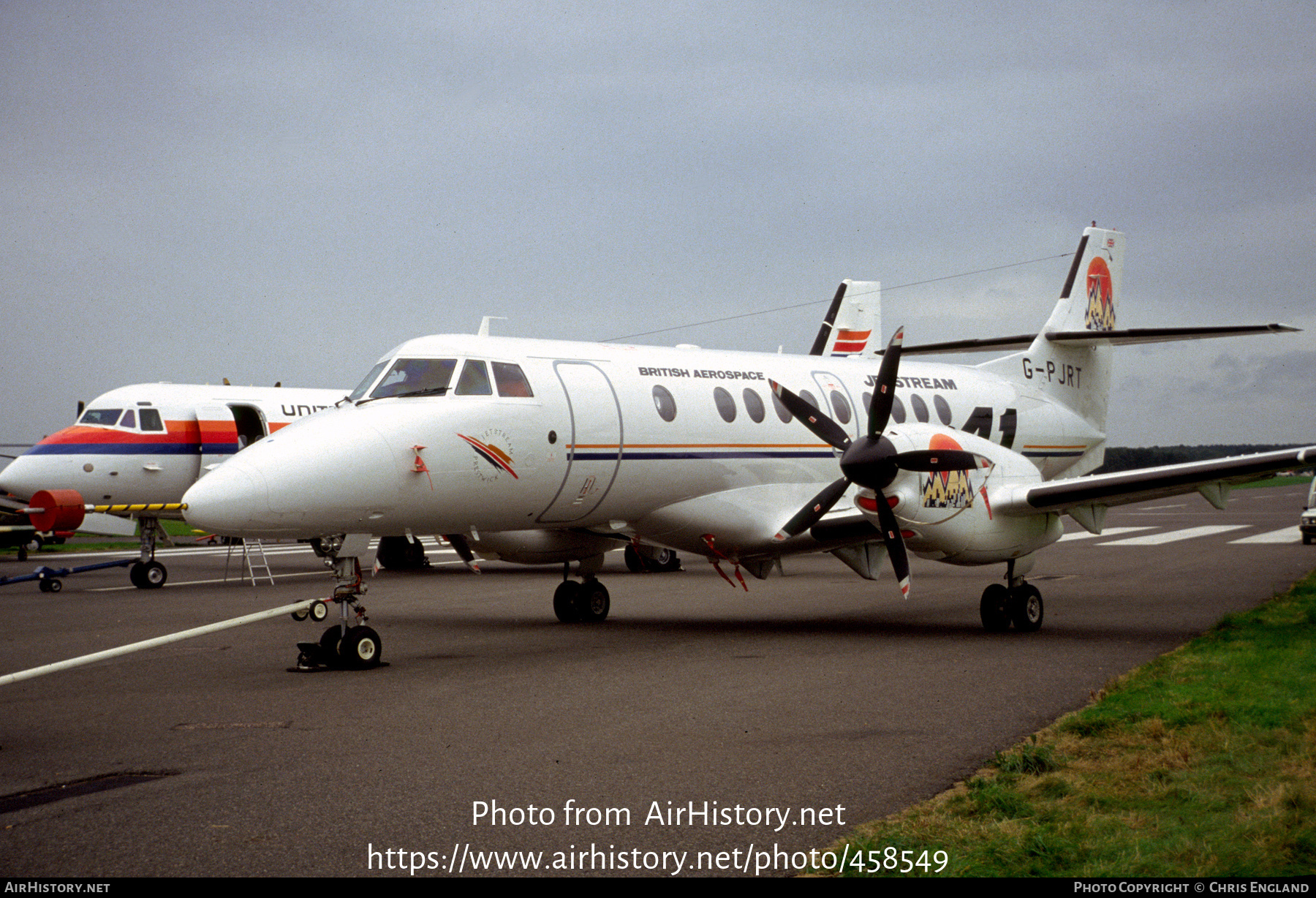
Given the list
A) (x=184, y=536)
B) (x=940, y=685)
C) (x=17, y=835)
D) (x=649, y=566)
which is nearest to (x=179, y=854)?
(x=17, y=835)

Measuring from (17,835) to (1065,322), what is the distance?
16.8 m

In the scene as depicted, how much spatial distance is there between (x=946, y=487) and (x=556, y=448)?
4.12 meters

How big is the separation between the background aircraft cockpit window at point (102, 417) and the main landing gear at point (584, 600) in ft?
37.7

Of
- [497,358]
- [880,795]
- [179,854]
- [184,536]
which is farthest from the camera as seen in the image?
[184,536]

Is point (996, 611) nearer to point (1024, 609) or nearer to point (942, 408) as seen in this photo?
point (1024, 609)

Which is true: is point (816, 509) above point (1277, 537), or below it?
above

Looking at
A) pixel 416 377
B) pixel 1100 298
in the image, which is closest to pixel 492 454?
pixel 416 377

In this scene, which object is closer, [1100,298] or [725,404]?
[725,404]

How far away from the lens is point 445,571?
24.1 meters

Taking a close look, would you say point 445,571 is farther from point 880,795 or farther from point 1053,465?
point 880,795

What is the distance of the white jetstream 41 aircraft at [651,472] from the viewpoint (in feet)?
34.5

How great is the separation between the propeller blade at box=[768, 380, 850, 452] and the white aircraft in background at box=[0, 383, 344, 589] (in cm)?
1198

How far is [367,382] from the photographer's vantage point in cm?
1158

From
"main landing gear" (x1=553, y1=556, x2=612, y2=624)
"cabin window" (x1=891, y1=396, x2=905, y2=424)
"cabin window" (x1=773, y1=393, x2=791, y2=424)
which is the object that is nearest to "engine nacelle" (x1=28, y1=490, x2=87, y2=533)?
"main landing gear" (x1=553, y1=556, x2=612, y2=624)
